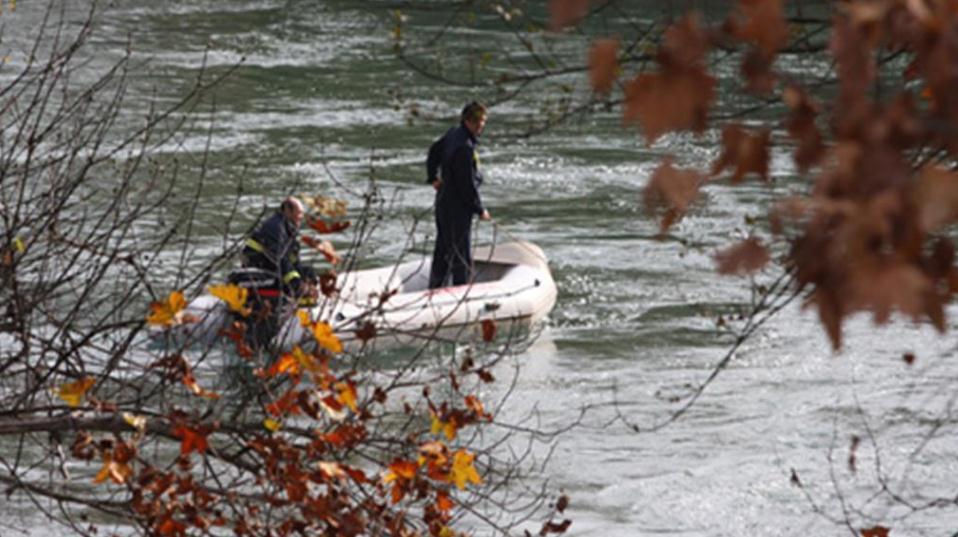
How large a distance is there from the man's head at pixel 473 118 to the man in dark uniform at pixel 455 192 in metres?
0.01

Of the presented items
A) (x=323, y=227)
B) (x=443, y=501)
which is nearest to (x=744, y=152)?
(x=443, y=501)

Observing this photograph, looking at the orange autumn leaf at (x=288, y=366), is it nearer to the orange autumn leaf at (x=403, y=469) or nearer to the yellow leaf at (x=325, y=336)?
the yellow leaf at (x=325, y=336)

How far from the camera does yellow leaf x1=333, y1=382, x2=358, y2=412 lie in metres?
4.91

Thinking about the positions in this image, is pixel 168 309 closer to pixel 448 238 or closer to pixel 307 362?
pixel 307 362

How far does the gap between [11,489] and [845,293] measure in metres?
3.62

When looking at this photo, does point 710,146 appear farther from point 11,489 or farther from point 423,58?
point 11,489

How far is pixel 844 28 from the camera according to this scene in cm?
223

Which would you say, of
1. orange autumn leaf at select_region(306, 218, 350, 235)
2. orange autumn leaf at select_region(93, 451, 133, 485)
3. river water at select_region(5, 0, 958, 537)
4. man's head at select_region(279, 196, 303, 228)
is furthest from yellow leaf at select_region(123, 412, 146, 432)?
man's head at select_region(279, 196, 303, 228)

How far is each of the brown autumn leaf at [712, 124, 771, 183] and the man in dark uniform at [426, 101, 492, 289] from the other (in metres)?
11.5

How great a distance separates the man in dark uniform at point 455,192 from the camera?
46.4 ft

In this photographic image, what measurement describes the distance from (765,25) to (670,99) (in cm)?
13

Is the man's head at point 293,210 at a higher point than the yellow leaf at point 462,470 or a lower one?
lower

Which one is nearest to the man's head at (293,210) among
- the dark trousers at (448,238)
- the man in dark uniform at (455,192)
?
the man in dark uniform at (455,192)

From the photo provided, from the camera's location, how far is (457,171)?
14.3m
